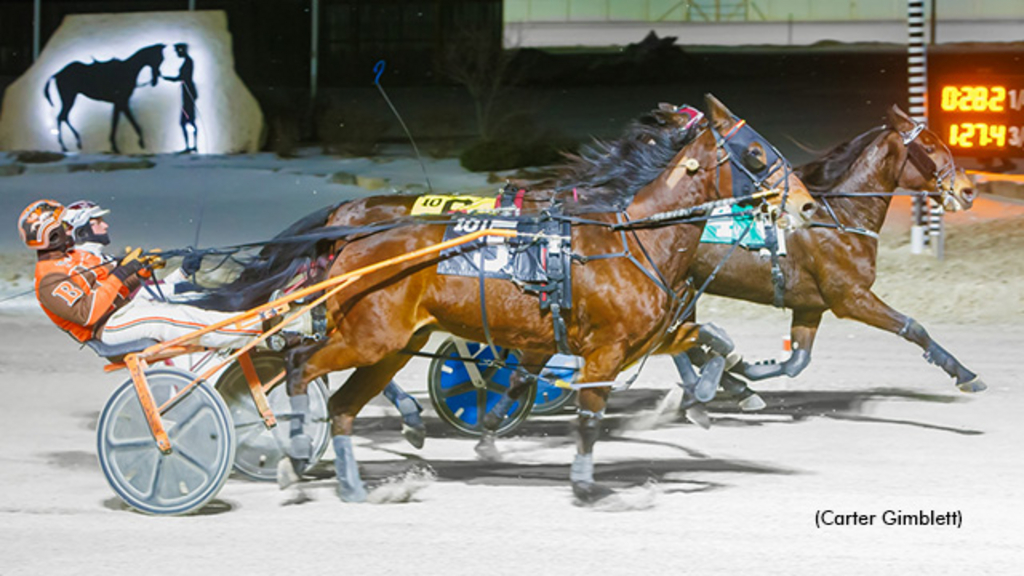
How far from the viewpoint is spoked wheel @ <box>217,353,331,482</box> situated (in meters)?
7.26

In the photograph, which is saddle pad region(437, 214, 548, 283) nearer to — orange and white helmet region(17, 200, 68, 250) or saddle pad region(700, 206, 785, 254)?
orange and white helmet region(17, 200, 68, 250)

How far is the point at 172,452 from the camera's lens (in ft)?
21.3

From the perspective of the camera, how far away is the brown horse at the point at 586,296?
6.82 m

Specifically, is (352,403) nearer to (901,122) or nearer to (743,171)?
(743,171)

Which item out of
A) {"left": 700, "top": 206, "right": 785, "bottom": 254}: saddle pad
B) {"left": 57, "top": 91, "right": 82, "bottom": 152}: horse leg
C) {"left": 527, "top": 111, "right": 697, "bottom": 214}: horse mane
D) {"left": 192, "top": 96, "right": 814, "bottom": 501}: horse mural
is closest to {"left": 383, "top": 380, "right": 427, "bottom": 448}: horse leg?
{"left": 192, "top": 96, "right": 814, "bottom": 501}: horse mural

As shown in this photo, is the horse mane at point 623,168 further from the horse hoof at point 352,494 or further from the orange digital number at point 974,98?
the orange digital number at point 974,98

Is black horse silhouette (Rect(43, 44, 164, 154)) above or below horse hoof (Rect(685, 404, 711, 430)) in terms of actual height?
above

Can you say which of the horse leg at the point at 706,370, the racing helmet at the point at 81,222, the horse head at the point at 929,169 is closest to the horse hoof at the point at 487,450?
the horse leg at the point at 706,370

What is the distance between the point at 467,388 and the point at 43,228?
8.84 feet

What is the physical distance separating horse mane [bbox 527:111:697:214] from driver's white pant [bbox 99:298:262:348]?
1.68 meters

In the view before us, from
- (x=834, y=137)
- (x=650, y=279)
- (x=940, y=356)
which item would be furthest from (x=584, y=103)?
(x=650, y=279)

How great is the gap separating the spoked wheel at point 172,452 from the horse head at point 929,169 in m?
4.73

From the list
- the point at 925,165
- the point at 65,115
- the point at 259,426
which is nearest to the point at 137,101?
the point at 65,115

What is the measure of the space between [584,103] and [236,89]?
9.60 metres
